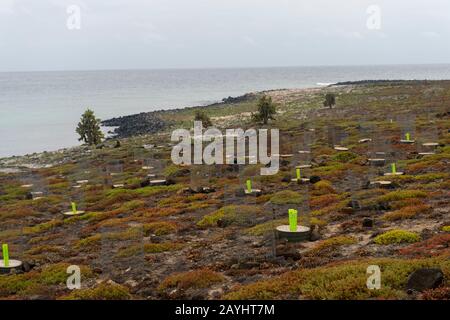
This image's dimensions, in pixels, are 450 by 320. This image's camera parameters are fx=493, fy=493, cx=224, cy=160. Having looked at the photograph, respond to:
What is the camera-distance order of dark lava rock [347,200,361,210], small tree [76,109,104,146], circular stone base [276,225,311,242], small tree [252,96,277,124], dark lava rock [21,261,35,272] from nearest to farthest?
1. dark lava rock [21,261,35,272]
2. circular stone base [276,225,311,242]
3. dark lava rock [347,200,361,210]
4. small tree [252,96,277,124]
5. small tree [76,109,104,146]

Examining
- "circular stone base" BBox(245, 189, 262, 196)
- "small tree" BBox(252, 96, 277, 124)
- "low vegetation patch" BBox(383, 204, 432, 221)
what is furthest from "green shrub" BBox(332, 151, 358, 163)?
"small tree" BBox(252, 96, 277, 124)

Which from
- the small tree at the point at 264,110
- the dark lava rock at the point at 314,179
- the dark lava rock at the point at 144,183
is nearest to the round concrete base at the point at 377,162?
the dark lava rock at the point at 314,179

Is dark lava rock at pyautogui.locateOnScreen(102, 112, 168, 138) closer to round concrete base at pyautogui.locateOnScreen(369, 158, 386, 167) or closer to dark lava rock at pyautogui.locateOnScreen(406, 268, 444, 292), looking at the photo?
round concrete base at pyautogui.locateOnScreen(369, 158, 386, 167)

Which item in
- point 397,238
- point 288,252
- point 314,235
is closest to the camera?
point 288,252

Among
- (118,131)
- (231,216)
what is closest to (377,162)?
(231,216)

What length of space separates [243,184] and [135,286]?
18.4 m

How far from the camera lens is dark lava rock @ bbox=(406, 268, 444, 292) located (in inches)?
498

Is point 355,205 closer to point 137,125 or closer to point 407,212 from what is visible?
point 407,212

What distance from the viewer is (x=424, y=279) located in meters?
12.8

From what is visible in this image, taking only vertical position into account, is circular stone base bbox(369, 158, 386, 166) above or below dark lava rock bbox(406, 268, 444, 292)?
below

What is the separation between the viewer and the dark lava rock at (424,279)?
12.6 m

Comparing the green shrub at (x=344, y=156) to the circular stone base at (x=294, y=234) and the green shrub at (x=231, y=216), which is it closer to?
the green shrub at (x=231, y=216)

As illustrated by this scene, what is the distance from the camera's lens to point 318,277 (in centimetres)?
1420
